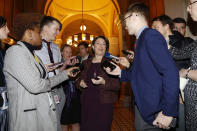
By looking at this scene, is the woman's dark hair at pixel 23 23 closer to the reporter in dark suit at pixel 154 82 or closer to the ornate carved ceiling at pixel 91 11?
the reporter in dark suit at pixel 154 82

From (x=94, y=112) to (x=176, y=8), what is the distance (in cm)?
306

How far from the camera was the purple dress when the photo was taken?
7.74ft

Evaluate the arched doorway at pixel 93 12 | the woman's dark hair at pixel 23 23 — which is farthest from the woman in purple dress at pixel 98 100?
the arched doorway at pixel 93 12

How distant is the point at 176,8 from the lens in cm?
348

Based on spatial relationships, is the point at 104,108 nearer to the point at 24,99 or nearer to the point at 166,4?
the point at 24,99

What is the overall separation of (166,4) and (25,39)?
11.4 ft

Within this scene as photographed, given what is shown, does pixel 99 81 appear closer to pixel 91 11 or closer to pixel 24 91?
pixel 24 91

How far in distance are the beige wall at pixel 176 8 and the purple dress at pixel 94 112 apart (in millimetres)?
2444

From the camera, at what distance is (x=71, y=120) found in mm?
2949

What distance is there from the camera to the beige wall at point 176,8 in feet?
11.0

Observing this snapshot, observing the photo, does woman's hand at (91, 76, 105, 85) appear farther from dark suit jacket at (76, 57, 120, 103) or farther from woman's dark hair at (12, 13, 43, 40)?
woman's dark hair at (12, 13, 43, 40)

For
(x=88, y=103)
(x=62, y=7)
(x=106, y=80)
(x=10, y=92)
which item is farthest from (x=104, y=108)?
(x=62, y=7)

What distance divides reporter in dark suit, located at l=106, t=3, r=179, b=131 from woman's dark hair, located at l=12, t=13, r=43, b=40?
3.97ft

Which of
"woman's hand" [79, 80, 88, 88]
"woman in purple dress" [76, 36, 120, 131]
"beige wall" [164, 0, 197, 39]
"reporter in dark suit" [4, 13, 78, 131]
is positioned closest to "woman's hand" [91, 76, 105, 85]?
"woman in purple dress" [76, 36, 120, 131]
